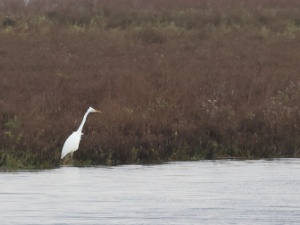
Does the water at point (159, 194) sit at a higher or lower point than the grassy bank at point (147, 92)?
lower

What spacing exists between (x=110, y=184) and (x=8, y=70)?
1182cm

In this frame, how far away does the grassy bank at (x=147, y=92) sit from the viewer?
761 inches

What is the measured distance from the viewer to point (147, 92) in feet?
76.6

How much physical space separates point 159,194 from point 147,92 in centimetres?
832

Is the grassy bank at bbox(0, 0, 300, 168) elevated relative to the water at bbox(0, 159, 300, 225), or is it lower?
elevated

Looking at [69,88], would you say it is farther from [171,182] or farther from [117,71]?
[171,182]

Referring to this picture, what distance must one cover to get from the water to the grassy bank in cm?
75

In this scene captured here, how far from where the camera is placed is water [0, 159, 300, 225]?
13000 millimetres

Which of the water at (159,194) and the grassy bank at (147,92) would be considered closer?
the water at (159,194)

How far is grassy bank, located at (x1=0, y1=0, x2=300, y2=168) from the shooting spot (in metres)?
19.3

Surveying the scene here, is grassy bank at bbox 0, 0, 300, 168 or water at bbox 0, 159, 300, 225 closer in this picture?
water at bbox 0, 159, 300, 225

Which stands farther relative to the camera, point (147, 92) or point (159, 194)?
point (147, 92)

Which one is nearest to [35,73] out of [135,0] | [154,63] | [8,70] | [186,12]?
[8,70]

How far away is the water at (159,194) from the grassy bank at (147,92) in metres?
0.75
